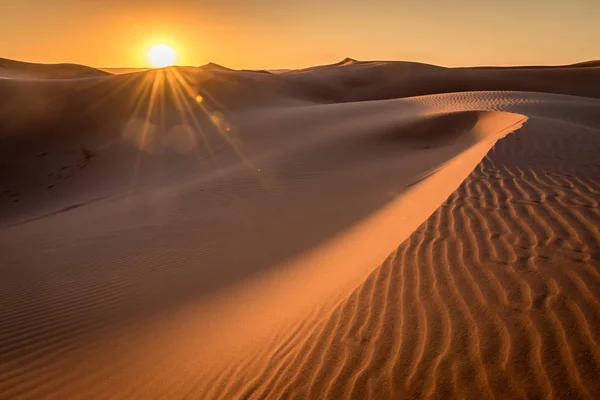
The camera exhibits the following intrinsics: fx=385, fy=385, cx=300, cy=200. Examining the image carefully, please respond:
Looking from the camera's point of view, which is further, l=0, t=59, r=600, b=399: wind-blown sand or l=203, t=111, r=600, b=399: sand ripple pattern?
l=0, t=59, r=600, b=399: wind-blown sand

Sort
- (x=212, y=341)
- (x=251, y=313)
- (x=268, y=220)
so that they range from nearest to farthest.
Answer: (x=212, y=341) → (x=251, y=313) → (x=268, y=220)

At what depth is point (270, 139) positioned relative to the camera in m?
14.7

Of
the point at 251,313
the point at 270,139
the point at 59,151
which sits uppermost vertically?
the point at 59,151

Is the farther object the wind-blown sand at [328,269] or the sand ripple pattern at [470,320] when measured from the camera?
the wind-blown sand at [328,269]

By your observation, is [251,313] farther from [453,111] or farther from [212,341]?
[453,111]

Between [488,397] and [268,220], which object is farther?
[268,220]

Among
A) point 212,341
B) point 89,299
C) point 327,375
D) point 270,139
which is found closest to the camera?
point 327,375

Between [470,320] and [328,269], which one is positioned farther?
[328,269]

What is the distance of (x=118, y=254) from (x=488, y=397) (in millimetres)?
6276

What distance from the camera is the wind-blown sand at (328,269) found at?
2.61 meters

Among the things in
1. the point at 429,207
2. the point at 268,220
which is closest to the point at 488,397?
the point at 429,207

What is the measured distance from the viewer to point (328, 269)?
189 inches

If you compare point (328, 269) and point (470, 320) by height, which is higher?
point (470, 320)

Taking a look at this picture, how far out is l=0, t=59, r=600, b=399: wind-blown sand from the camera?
2611 millimetres
